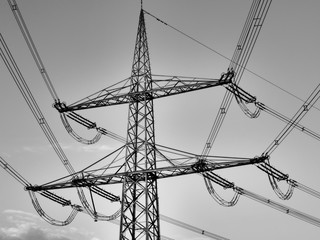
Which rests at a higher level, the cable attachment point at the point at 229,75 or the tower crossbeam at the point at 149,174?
the cable attachment point at the point at 229,75

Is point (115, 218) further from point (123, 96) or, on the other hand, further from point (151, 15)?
point (151, 15)

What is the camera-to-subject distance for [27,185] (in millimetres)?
16203

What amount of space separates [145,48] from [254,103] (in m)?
8.89

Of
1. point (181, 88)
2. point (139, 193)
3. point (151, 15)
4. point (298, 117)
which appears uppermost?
point (151, 15)

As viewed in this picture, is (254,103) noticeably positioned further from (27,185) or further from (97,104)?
(27,185)

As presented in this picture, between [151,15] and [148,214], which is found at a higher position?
[151,15]

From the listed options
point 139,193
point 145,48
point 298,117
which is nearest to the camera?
point 298,117

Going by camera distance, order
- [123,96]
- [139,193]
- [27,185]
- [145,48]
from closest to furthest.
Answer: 1. [139,193]
2. [27,185]
3. [123,96]
4. [145,48]

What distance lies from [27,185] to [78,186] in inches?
120

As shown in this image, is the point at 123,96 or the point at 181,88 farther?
the point at 123,96

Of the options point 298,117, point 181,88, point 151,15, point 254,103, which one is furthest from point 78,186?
point 151,15

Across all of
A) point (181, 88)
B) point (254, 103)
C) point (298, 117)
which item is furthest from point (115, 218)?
point (298, 117)

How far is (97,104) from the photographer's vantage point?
A: 17.6 m

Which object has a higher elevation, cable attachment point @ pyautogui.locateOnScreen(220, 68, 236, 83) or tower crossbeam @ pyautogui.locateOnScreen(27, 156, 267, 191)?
cable attachment point @ pyautogui.locateOnScreen(220, 68, 236, 83)
